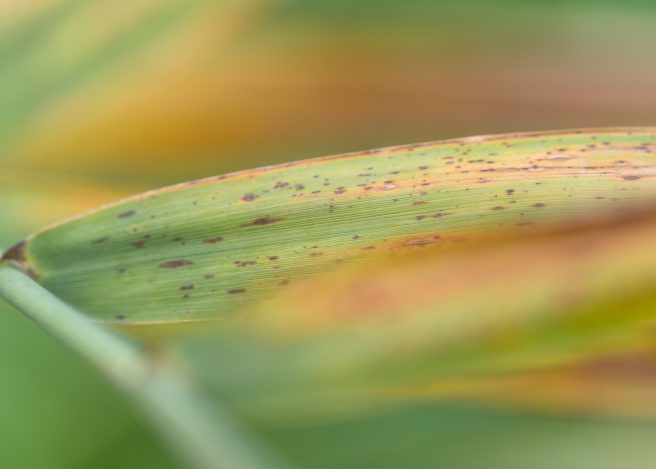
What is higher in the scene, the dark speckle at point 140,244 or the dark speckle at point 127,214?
the dark speckle at point 127,214

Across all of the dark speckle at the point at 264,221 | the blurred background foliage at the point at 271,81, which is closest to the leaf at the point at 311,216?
the dark speckle at the point at 264,221

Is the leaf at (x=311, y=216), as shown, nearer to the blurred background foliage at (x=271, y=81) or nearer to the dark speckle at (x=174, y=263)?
the dark speckle at (x=174, y=263)

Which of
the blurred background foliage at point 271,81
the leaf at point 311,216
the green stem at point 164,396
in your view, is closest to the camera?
the green stem at point 164,396

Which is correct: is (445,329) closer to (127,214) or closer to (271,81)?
(127,214)

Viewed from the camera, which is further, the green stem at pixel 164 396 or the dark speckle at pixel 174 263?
the dark speckle at pixel 174 263

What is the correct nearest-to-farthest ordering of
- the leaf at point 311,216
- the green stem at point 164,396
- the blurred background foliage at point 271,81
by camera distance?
the green stem at point 164,396, the leaf at point 311,216, the blurred background foliage at point 271,81

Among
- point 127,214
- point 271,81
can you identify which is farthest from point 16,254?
point 271,81

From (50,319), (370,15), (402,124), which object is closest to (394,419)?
(50,319)

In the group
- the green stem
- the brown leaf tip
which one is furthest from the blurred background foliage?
the green stem
